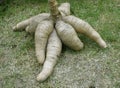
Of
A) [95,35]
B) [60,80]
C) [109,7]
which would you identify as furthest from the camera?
[109,7]

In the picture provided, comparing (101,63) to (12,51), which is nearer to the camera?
(101,63)

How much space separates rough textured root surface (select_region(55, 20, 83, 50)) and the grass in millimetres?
69

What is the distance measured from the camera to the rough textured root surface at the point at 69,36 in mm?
2641

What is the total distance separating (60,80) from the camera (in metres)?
2.50

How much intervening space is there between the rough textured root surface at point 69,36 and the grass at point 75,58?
7cm

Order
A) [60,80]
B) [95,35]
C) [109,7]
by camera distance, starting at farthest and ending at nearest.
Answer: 1. [109,7]
2. [95,35]
3. [60,80]

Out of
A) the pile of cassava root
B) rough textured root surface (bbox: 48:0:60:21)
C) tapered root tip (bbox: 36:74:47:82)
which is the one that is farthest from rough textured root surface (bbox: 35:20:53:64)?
tapered root tip (bbox: 36:74:47:82)

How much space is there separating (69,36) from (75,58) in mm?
189

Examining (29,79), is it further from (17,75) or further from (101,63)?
(101,63)

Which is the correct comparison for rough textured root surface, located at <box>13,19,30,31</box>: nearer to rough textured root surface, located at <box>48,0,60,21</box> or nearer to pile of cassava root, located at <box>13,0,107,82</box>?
pile of cassava root, located at <box>13,0,107,82</box>

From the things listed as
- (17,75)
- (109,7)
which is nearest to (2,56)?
(17,75)

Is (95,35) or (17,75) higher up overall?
(95,35)

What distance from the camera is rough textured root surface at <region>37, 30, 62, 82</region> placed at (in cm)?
248

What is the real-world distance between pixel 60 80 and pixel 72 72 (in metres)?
0.12
